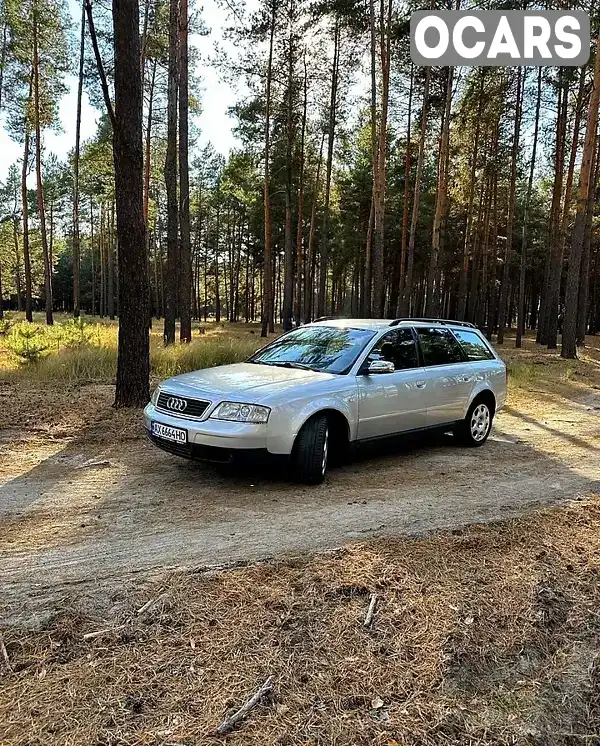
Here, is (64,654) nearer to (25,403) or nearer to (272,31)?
(25,403)

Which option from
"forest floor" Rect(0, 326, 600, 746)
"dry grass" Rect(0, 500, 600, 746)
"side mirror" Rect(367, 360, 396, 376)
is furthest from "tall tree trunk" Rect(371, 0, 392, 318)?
"dry grass" Rect(0, 500, 600, 746)

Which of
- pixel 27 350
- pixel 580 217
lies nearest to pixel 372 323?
pixel 27 350

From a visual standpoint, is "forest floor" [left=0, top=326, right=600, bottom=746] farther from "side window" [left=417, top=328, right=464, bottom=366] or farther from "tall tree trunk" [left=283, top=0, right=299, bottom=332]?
"tall tree trunk" [left=283, top=0, right=299, bottom=332]

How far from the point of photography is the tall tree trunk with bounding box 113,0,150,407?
8.07 m

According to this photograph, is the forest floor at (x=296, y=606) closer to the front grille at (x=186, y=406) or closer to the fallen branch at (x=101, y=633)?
the fallen branch at (x=101, y=633)

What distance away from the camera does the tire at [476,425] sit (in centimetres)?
766

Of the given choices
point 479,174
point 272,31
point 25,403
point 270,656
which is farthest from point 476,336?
point 479,174

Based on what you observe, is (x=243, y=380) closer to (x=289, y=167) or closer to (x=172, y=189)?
(x=172, y=189)

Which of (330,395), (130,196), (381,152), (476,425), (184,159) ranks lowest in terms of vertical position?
(476,425)

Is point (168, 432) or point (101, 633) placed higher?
point (168, 432)

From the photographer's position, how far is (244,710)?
2.38 metres

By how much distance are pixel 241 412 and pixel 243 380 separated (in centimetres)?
58

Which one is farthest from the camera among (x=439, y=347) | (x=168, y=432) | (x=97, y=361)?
(x=97, y=361)

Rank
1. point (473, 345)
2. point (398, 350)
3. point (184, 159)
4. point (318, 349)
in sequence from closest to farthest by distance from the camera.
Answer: point (318, 349) → point (398, 350) → point (473, 345) → point (184, 159)
